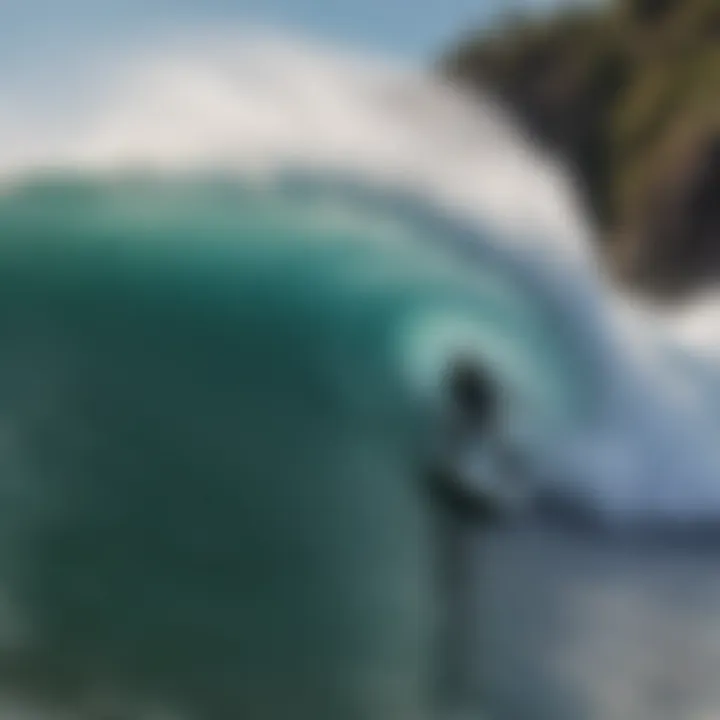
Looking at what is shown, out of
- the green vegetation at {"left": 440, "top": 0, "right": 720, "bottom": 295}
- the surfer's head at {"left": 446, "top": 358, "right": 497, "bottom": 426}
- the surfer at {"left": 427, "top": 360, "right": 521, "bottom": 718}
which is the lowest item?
the surfer at {"left": 427, "top": 360, "right": 521, "bottom": 718}

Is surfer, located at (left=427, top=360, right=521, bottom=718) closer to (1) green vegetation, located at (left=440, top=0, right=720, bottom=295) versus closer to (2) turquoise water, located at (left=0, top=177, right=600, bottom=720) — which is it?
(2) turquoise water, located at (left=0, top=177, right=600, bottom=720)

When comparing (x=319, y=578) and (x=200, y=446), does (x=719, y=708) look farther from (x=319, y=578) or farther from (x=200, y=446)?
(x=200, y=446)

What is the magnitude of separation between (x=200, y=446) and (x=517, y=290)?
19.8 inches

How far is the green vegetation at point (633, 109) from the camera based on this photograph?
153 cm

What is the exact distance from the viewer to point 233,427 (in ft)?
4.83

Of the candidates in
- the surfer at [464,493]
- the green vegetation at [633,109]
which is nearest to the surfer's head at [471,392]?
the surfer at [464,493]

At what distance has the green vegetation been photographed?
153cm

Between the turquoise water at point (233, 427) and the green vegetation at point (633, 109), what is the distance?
0.66 feet

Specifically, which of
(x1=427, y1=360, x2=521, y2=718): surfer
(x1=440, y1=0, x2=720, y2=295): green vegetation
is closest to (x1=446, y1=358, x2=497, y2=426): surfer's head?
(x1=427, y1=360, x2=521, y2=718): surfer

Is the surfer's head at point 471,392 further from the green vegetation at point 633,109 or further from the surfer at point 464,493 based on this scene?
the green vegetation at point 633,109

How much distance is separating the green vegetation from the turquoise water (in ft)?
0.66

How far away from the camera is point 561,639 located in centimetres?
132

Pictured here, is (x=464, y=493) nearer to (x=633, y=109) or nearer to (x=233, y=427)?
(x=233, y=427)

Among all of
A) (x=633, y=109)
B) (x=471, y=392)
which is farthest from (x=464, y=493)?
(x=633, y=109)
